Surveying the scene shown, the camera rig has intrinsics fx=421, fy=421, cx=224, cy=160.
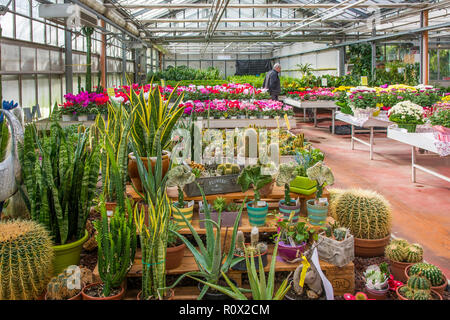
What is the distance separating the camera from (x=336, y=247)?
2.41 m

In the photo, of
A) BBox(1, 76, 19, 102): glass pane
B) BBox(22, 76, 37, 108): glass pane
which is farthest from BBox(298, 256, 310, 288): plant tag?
BBox(22, 76, 37, 108): glass pane

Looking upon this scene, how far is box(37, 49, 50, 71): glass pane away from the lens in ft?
23.7

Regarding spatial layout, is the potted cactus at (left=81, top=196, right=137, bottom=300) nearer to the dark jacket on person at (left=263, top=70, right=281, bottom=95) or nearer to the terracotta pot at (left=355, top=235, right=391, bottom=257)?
the terracotta pot at (left=355, top=235, right=391, bottom=257)

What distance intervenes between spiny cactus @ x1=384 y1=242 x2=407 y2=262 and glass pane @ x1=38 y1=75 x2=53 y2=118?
20.4 feet

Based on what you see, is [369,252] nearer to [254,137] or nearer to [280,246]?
[280,246]

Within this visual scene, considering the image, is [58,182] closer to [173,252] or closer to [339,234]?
[173,252]

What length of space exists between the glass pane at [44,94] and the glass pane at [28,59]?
348mm

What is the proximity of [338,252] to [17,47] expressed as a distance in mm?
5829

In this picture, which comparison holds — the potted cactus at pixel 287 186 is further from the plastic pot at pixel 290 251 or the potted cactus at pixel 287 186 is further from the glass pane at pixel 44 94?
the glass pane at pixel 44 94

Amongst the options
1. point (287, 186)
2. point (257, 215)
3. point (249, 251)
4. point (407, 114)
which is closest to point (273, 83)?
point (407, 114)

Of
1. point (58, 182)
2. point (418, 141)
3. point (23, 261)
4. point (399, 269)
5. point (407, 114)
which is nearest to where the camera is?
point (23, 261)

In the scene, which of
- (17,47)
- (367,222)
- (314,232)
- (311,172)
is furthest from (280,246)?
(17,47)

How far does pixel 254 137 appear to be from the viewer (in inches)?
134

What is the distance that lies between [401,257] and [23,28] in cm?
640
